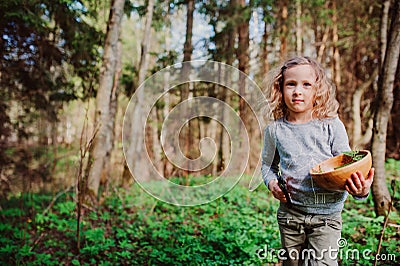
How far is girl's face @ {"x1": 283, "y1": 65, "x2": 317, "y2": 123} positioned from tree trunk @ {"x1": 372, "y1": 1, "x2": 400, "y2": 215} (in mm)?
2549

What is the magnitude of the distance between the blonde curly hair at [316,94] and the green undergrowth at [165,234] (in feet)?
5.89

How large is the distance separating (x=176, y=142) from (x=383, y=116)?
3407 millimetres

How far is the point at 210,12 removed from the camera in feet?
34.0

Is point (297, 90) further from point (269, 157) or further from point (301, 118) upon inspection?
point (269, 157)

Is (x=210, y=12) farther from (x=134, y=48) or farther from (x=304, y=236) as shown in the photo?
(x=134, y=48)

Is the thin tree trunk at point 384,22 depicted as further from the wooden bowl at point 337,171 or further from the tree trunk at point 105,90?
the tree trunk at point 105,90

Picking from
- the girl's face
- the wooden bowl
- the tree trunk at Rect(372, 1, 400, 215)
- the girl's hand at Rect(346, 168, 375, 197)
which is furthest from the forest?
the girl's hand at Rect(346, 168, 375, 197)

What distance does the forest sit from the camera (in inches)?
149

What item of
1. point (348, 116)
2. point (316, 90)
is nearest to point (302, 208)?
point (316, 90)

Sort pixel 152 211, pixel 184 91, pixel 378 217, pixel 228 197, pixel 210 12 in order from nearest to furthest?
pixel 378 217 → pixel 152 211 → pixel 228 197 → pixel 184 91 → pixel 210 12

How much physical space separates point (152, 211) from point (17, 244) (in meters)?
2.09

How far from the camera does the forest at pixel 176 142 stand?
3.79 m

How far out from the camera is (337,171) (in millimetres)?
1665

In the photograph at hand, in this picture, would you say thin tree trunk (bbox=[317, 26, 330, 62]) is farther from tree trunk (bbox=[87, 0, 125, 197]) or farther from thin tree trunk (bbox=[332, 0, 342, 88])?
tree trunk (bbox=[87, 0, 125, 197])
